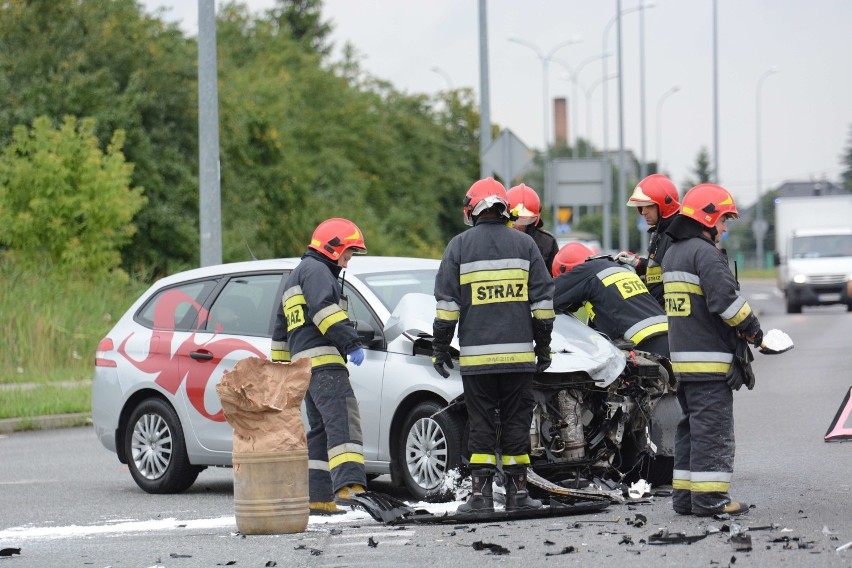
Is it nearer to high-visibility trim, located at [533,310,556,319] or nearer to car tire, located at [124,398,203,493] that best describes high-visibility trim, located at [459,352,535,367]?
high-visibility trim, located at [533,310,556,319]

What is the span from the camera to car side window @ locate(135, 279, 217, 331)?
11086 mm

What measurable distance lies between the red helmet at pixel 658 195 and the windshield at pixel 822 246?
1056 inches

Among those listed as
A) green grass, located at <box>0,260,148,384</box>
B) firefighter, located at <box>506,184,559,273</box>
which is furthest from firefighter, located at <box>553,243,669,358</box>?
green grass, located at <box>0,260,148,384</box>

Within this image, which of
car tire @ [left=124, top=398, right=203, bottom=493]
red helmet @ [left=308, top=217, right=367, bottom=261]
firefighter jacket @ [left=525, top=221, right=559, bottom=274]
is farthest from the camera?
firefighter jacket @ [left=525, top=221, right=559, bottom=274]

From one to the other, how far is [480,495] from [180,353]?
3.17 m

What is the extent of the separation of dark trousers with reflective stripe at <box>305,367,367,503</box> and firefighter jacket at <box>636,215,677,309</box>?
7.37 ft

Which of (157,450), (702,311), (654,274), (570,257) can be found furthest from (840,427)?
(157,450)

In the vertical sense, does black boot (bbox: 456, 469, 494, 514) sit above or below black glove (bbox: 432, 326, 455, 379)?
below

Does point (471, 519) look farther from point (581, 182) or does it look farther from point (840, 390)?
point (581, 182)

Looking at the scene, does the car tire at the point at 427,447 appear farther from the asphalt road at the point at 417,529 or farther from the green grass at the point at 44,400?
the green grass at the point at 44,400

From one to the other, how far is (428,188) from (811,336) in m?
26.9

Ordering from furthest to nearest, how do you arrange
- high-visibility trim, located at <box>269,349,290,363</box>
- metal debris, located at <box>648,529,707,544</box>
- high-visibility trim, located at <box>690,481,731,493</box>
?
high-visibility trim, located at <box>269,349,290,363</box>
high-visibility trim, located at <box>690,481,731,493</box>
metal debris, located at <box>648,529,707,544</box>

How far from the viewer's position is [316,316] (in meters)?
9.17

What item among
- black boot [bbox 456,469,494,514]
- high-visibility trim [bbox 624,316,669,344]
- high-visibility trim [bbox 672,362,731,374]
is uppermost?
high-visibility trim [bbox 624,316,669,344]
